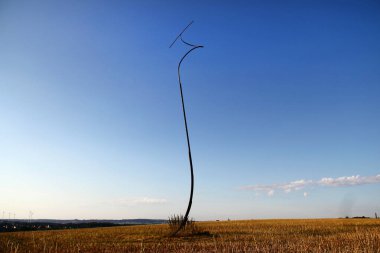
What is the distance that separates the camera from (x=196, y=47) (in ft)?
56.9

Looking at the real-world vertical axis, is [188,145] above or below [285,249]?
above

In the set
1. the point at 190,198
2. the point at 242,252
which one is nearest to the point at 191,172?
the point at 190,198

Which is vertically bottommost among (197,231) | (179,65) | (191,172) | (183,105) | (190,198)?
(197,231)

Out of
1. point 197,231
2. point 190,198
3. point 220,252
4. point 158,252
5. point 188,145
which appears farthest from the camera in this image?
point 197,231

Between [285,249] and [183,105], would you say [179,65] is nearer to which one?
[183,105]

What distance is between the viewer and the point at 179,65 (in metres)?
18.3

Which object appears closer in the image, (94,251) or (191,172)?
(94,251)

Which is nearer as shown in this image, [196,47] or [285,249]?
[285,249]

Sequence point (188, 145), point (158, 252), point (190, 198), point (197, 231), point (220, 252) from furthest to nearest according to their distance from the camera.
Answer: point (197, 231), point (188, 145), point (190, 198), point (158, 252), point (220, 252)

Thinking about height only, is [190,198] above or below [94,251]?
above

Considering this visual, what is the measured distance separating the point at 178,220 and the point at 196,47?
30.6 feet

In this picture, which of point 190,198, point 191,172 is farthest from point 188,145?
point 190,198

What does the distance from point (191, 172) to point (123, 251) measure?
6.26m

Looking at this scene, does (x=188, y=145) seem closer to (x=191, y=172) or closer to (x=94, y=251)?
(x=191, y=172)
